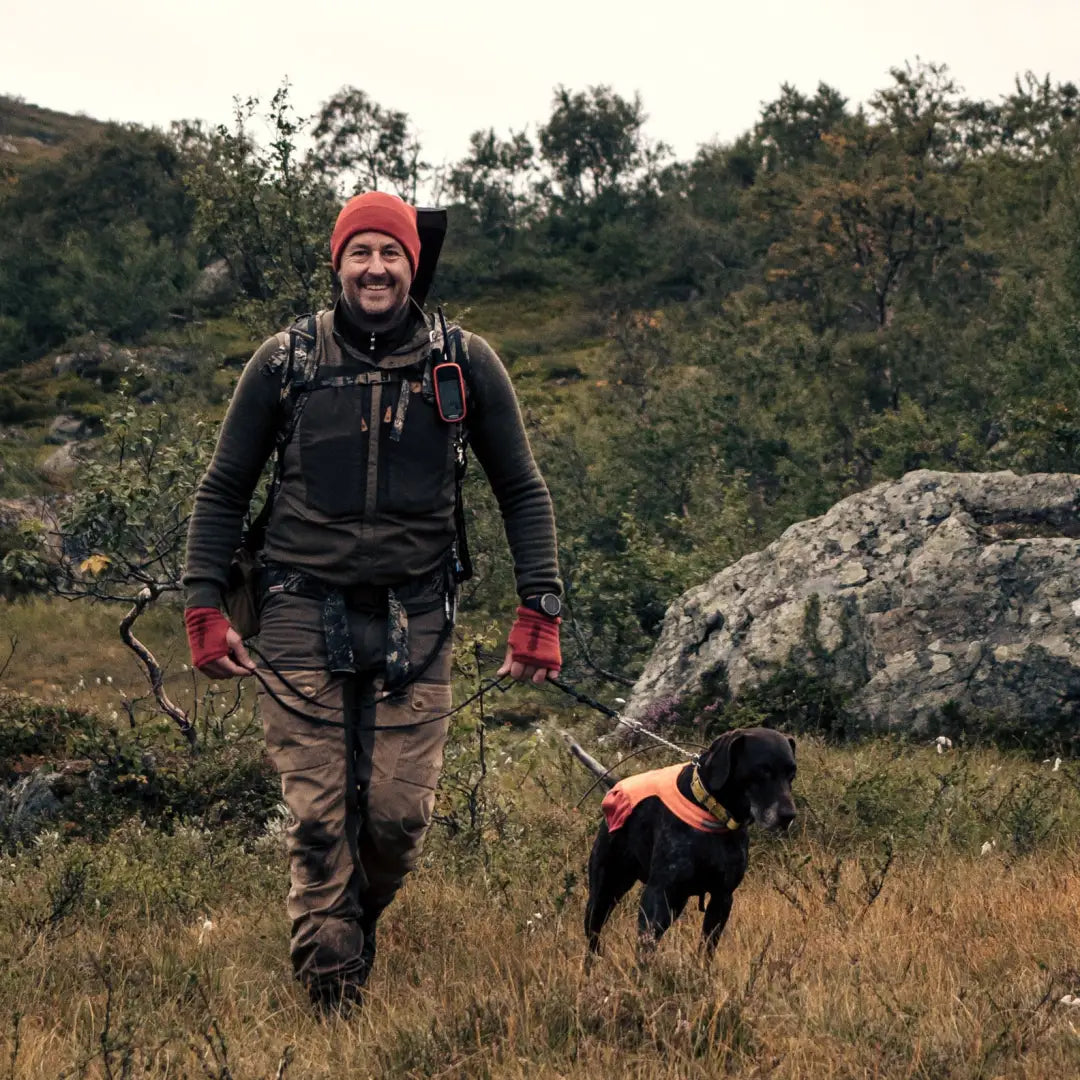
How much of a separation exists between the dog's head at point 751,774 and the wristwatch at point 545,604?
71cm

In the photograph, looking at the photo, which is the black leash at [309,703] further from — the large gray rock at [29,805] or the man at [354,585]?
the large gray rock at [29,805]

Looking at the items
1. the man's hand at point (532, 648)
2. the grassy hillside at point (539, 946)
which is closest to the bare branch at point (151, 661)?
the grassy hillside at point (539, 946)

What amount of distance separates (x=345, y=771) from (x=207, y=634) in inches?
25.1

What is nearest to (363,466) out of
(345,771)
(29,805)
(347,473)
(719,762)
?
(347,473)

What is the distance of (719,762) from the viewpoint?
4535 millimetres

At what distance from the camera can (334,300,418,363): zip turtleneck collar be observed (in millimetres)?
4586

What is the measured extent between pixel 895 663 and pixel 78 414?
3944 cm

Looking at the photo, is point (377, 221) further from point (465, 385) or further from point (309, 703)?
point (309, 703)

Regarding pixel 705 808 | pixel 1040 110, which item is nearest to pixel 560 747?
pixel 705 808

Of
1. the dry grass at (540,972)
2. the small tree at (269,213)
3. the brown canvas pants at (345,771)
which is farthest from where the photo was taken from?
the small tree at (269,213)

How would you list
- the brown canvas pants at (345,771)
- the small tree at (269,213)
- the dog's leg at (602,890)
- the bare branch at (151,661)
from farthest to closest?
the small tree at (269,213), the bare branch at (151,661), the dog's leg at (602,890), the brown canvas pants at (345,771)

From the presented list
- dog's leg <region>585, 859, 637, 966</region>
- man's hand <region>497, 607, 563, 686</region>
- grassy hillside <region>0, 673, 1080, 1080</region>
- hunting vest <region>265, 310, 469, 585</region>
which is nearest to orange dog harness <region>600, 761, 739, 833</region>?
dog's leg <region>585, 859, 637, 966</region>

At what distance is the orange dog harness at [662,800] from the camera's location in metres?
4.59

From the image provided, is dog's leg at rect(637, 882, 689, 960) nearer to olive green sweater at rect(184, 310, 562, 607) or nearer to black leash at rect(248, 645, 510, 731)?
black leash at rect(248, 645, 510, 731)
